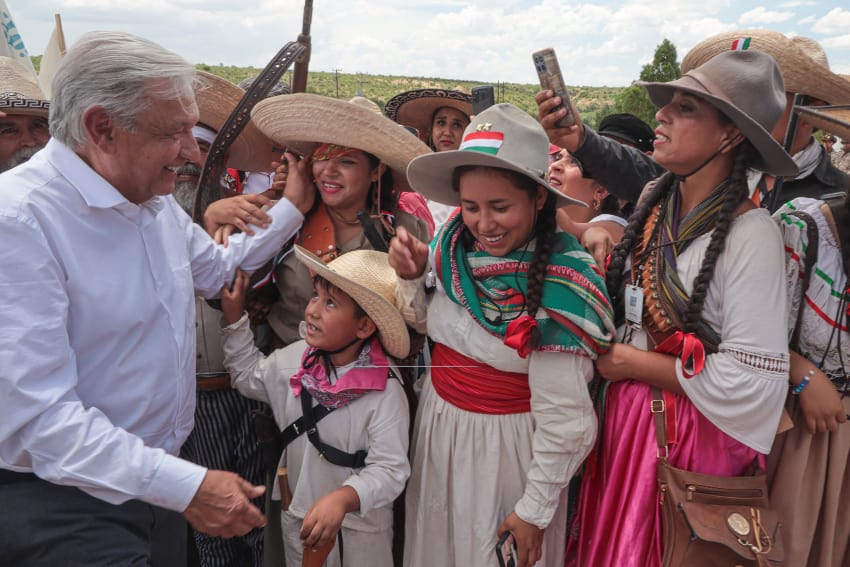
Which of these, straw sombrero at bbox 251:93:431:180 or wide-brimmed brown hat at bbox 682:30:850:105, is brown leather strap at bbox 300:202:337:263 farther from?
wide-brimmed brown hat at bbox 682:30:850:105

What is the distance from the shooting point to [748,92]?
1952 mm

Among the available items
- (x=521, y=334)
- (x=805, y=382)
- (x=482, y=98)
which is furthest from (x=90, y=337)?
(x=805, y=382)

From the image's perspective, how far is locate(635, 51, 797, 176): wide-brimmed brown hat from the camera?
1934 mm

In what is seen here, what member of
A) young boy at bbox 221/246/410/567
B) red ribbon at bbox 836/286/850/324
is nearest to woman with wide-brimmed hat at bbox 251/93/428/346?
young boy at bbox 221/246/410/567

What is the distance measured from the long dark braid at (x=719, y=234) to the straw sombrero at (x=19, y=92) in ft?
10.5

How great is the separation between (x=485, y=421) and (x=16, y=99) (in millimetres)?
2930

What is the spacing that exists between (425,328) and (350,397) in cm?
A: 42

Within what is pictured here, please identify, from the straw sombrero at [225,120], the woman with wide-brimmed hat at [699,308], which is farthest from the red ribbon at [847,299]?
the straw sombrero at [225,120]

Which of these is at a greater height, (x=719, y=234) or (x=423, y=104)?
(x=423, y=104)

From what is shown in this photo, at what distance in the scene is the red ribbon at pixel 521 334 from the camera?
1.93m

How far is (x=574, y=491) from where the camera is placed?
253 cm

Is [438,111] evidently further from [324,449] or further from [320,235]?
[324,449]

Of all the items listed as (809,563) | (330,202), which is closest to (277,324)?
(330,202)

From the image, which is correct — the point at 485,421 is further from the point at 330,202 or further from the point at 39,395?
the point at 39,395
